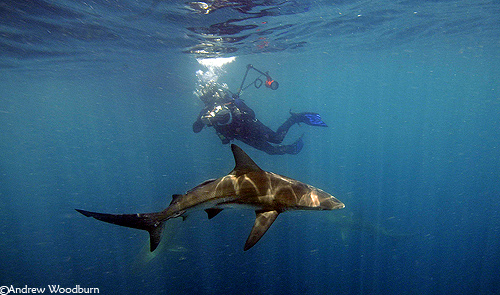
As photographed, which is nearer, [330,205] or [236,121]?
[330,205]

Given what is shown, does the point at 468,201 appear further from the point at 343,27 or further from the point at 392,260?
the point at 343,27

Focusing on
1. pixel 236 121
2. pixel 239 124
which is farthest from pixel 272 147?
pixel 236 121

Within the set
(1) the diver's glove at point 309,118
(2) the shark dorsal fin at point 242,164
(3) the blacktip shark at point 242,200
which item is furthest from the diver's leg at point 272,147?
(3) the blacktip shark at point 242,200

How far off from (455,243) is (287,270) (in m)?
13.2

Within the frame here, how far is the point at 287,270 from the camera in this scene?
10734 mm

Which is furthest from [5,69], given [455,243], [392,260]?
[455,243]

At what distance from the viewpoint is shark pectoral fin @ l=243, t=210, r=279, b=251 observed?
2353mm

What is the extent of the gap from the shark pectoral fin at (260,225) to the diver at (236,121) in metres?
4.89

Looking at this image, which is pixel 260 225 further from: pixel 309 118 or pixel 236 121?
pixel 309 118

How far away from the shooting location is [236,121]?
8680mm

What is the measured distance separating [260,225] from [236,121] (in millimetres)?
6407

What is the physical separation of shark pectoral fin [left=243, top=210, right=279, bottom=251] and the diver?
4.89 metres

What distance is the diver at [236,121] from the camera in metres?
7.39

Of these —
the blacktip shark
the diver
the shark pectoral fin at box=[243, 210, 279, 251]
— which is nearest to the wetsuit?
the diver
